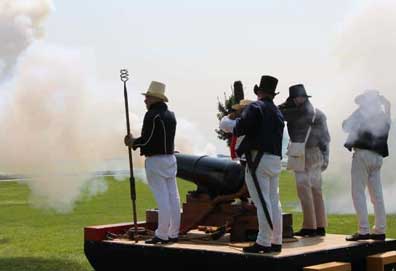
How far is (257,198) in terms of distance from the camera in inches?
306

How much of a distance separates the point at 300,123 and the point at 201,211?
5.51 ft

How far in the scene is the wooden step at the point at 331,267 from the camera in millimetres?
7426

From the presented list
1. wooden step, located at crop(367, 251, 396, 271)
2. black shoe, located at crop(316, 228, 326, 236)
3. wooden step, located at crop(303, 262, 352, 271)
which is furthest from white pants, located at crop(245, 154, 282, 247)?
black shoe, located at crop(316, 228, 326, 236)

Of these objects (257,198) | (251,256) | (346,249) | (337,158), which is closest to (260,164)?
(257,198)

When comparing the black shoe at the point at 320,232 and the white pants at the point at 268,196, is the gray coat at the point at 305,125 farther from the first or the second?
the white pants at the point at 268,196

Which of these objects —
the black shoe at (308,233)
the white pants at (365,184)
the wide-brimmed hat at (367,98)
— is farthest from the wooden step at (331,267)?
the wide-brimmed hat at (367,98)

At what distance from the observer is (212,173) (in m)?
9.60

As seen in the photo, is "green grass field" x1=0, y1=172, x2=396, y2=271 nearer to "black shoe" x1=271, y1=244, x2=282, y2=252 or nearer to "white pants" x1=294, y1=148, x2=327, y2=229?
"white pants" x1=294, y1=148, x2=327, y2=229

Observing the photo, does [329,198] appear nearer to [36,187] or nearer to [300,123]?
[36,187]

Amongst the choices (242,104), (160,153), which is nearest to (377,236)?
(242,104)

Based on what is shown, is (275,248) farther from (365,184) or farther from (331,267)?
(365,184)

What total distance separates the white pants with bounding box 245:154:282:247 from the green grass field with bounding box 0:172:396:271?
3357 millimetres

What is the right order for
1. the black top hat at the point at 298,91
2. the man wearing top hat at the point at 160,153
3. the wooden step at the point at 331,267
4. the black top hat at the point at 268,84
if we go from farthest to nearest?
the black top hat at the point at 298,91 < the man wearing top hat at the point at 160,153 < the black top hat at the point at 268,84 < the wooden step at the point at 331,267

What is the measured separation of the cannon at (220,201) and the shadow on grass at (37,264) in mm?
1766
